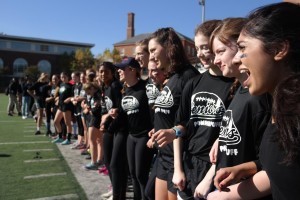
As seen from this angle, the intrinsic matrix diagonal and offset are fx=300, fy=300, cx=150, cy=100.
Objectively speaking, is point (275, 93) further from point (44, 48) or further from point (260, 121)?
point (44, 48)

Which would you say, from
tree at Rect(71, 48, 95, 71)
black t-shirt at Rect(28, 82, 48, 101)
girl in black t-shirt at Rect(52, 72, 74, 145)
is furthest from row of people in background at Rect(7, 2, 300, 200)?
tree at Rect(71, 48, 95, 71)

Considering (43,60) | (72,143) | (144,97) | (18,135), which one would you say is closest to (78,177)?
(144,97)

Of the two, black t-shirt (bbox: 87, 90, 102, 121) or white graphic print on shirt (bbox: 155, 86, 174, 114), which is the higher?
white graphic print on shirt (bbox: 155, 86, 174, 114)

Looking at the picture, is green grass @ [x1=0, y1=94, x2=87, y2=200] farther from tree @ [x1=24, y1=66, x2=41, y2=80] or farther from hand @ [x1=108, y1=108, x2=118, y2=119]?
tree @ [x1=24, y1=66, x2=41, y2=80]

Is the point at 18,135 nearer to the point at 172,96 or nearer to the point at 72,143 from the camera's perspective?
the point at 72,143

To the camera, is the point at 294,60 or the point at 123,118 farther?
the point at 123,118

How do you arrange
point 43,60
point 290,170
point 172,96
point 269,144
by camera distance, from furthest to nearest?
point 43,60 → point 172,96 → point 269,144 → point 290,170

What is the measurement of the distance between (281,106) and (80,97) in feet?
23.7

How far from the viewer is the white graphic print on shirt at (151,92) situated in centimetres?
373

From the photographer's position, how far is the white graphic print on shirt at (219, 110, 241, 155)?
5.59ft

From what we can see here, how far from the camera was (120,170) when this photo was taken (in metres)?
4.27

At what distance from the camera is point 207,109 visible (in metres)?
2.25

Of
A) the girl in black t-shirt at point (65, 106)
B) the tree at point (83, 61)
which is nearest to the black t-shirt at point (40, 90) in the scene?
the girl in black t-shirt at point (65, 106)

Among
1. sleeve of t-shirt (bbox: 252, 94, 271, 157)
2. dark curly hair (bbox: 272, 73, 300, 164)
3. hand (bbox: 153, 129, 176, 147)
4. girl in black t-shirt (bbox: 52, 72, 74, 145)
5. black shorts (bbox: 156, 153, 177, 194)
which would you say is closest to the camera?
dark curly hair (bbox: 272, 73, 300, 164)
